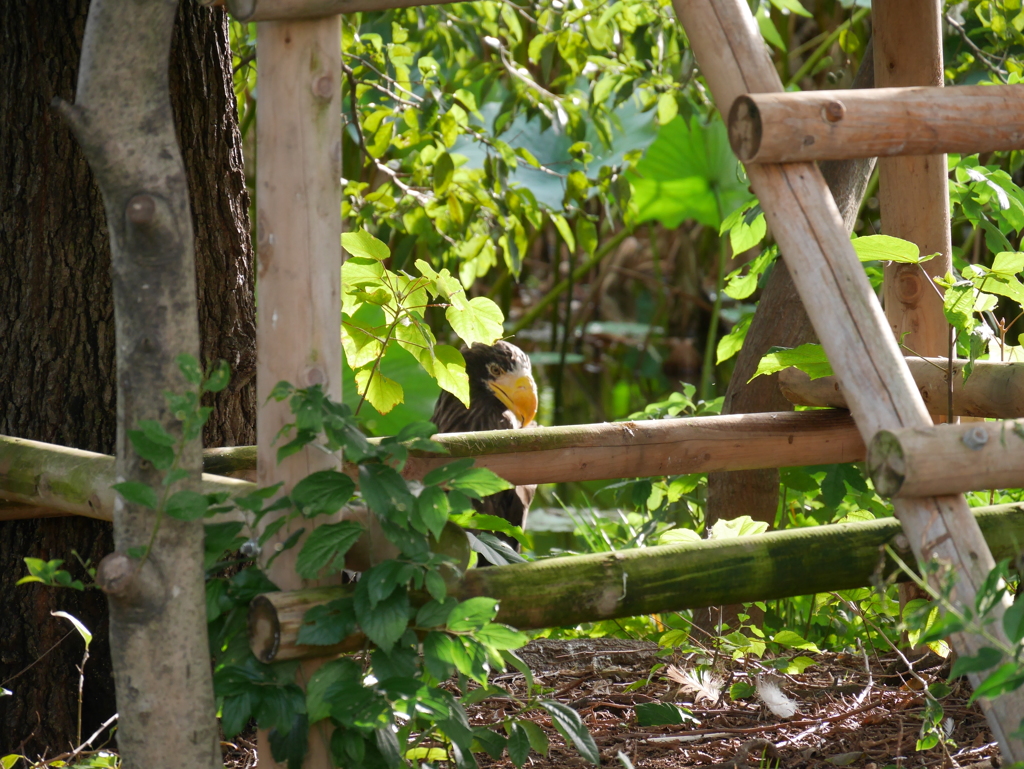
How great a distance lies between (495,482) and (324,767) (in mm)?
498

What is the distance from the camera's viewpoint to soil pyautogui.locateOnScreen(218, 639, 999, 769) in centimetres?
201

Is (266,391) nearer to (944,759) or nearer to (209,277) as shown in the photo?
(209,277)

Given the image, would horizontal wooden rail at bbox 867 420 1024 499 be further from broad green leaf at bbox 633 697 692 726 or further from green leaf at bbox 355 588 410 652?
broad green leaf at bbox 633 697 692 726

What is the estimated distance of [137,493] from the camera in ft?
4.50

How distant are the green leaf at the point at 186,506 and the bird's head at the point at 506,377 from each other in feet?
6.87

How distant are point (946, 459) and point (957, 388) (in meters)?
1.07

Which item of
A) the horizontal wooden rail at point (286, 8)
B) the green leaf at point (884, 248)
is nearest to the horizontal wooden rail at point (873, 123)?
the green leaf at point (884, 248)

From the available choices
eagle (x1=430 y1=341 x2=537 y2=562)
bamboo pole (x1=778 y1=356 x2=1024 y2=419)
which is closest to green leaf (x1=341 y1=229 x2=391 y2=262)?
bamboo pole (x1=778 y1=356 x2=1024 y2=419)

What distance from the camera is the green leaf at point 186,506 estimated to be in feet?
4.47

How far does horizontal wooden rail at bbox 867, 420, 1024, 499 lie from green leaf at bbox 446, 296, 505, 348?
0.87 metres

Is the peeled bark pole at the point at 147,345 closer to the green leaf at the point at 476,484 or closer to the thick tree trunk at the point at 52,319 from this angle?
the green leaf at the point at 476,484

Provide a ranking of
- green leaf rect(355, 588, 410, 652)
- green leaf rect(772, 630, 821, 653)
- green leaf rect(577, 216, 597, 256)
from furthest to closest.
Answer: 1. green leaf rect(577, 216, 597, 256)
2. green leaf rect(772, 630, 821, 653)
3. green leaf rect(355, 588, 410, 652)

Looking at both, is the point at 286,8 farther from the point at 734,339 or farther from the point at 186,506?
the point at 734,339

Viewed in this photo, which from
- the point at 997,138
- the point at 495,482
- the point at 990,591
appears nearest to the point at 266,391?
the point at 495,482
